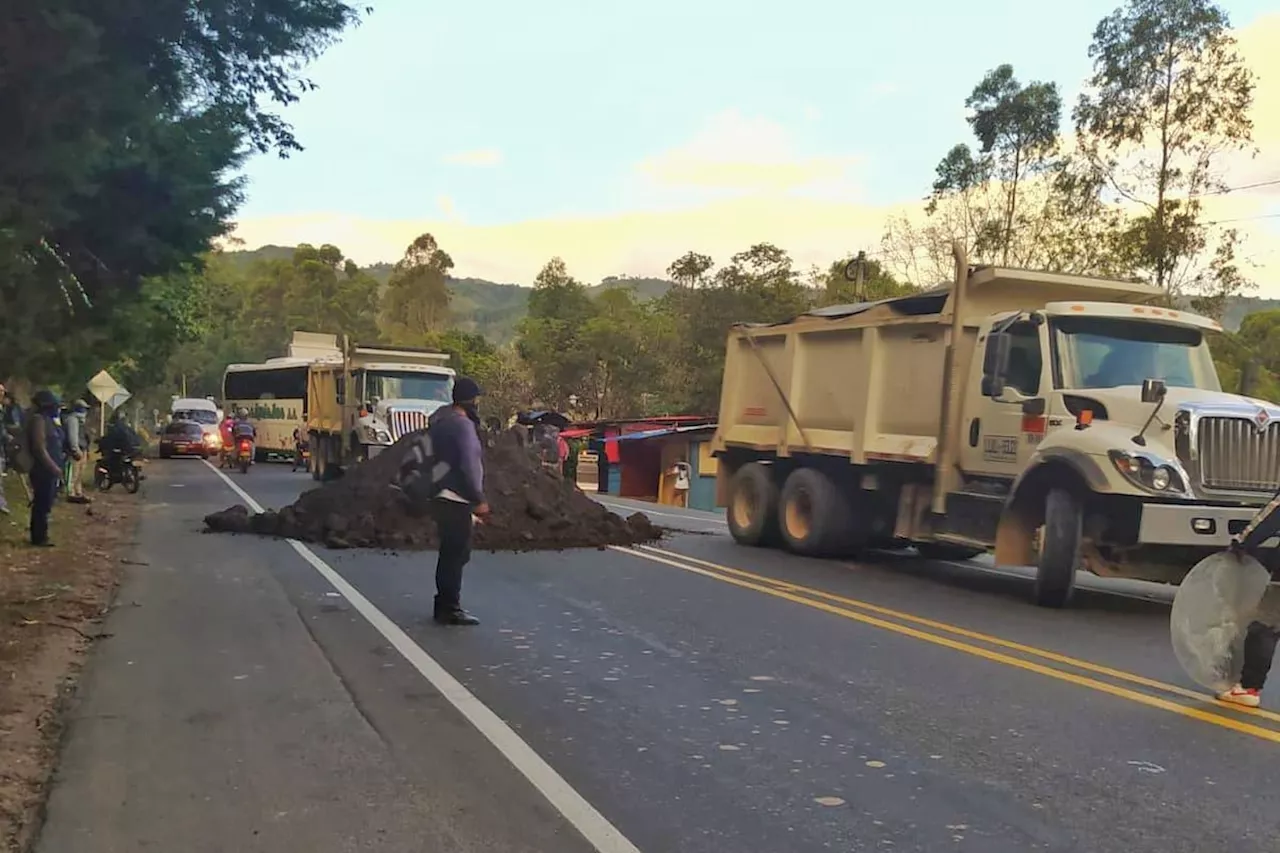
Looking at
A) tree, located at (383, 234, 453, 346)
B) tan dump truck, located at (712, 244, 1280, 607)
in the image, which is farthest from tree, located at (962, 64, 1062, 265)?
tree, located at (383, 234, 453, 346)

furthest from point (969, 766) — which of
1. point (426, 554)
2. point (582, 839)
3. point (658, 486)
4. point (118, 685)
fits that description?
point (658, 486)

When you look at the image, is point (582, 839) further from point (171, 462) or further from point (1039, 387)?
point (171, 462)

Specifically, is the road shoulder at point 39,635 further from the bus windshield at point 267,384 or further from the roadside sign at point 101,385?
the bus windshield at point 267,384

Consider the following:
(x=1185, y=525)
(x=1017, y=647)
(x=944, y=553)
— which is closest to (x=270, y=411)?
(x=944, y=553)

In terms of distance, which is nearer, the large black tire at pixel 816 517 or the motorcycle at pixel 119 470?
the large black tire at pixel 816 517

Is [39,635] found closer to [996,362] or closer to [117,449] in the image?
[996,362]

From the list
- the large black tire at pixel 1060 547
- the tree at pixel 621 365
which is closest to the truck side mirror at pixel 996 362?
the large black tire at pixel 1060 547

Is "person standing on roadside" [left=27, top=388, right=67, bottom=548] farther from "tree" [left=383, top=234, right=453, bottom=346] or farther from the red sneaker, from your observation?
"tree" [left=383, top=234, right=453, bottom=346]

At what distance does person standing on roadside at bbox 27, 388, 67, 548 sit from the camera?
1320 cm

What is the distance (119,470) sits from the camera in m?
24.0

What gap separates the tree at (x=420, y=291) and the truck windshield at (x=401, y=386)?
71.8 metres

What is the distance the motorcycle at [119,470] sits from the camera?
2391 cm

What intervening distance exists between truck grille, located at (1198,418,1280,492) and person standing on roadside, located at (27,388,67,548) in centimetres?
1149

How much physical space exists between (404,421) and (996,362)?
16746 millimetres
